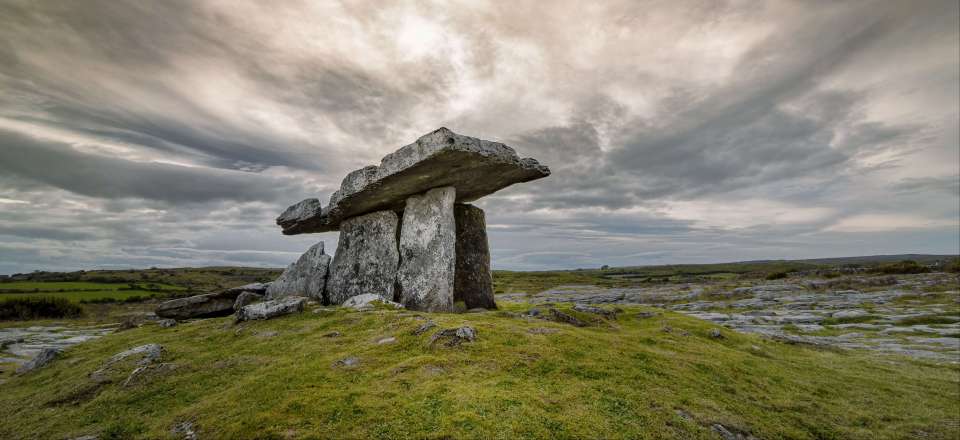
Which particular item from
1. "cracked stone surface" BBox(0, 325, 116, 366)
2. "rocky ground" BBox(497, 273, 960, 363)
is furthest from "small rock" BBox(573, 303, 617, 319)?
"cracked stone surface" BBox(0, 325, 116, 366)

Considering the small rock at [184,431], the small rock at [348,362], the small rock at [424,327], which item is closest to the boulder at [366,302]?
the small rock at [424,327]

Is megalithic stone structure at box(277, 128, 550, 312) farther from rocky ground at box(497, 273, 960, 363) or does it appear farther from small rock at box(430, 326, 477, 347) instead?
rocky ground at box(497, 273, 960, 363)

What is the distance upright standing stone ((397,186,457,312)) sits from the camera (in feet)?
53.6

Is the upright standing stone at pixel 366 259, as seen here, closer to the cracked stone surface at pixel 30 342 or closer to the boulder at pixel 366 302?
the boulder at pixel 366 302

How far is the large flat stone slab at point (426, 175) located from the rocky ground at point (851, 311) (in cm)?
1319

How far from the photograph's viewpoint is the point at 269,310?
14055 millimetres

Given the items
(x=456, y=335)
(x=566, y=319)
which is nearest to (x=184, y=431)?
(x=456, y=335)

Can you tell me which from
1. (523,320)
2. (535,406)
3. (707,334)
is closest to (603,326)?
(523,320)

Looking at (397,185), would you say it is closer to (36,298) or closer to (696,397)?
(696,397)

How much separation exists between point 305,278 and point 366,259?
367 cm

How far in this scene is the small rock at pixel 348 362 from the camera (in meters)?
8.61

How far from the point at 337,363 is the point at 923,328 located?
98.4 feet

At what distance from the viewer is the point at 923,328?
72.0 ft

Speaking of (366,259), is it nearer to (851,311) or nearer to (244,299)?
(244,299)
